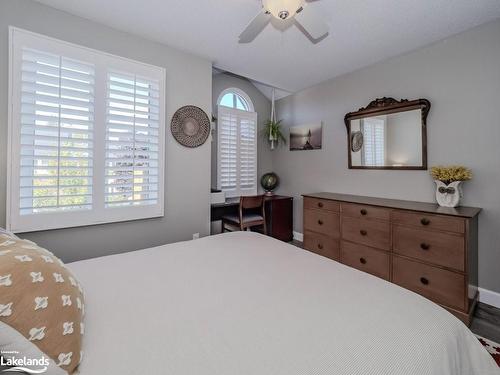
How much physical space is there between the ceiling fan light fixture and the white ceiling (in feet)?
1.74

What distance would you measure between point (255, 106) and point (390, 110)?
85.7 inches

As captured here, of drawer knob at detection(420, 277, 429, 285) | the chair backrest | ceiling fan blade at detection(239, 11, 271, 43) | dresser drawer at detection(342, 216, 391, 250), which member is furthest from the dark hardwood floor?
ceiling fan blade at detection(239, 11, 271, 43)

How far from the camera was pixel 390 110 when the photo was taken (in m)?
2.79

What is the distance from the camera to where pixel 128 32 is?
235 cm

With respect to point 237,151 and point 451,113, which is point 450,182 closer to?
point 451,113

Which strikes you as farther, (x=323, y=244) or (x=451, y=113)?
(x=323, y=244)

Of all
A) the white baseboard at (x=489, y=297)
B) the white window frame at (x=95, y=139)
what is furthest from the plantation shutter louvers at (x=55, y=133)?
the white baseboard at (x=489, y=297)

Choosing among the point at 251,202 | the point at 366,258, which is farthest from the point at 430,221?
the point at 251,202

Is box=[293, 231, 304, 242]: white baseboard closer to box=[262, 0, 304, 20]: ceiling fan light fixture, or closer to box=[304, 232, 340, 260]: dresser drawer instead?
box=[304, 232, 340, 260]: dresser drawer

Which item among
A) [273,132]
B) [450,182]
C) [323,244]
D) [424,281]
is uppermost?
[273,132]

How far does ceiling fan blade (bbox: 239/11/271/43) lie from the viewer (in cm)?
161

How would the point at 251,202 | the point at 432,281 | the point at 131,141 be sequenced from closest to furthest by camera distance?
the point at 432,281
the point at 131,141
the point at 251,202

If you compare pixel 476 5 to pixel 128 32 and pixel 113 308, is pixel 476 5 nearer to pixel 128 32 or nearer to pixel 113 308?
pixel 128 32

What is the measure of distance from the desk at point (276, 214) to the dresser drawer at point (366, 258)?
1.16 m
